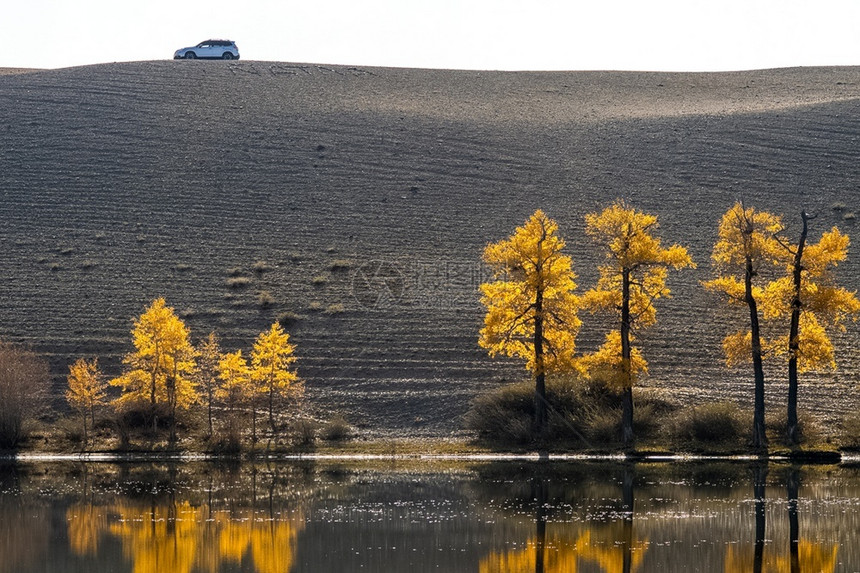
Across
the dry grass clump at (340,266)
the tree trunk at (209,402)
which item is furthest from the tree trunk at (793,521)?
the dry grass clump at (340,266)

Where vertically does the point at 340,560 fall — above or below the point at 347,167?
below

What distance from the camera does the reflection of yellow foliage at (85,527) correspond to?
25094 millimetres

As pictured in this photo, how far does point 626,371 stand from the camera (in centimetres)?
4012

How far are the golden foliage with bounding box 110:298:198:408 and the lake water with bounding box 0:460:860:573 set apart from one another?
605 centimetres

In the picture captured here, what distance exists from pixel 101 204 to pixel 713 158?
36000 millimetres

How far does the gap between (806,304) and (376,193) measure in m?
32.5

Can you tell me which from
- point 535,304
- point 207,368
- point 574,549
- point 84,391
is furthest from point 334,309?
point 574,549

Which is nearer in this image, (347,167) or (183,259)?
(183,259)

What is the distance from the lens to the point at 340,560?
912 inches

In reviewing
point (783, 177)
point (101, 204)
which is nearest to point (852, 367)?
point (783, 177)

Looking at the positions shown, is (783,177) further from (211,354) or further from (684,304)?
(211,354)

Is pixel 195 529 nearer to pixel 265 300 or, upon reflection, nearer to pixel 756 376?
pixel 756 376

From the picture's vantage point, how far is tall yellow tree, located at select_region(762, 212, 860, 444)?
130 ft

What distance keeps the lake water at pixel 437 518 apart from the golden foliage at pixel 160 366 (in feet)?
19.8
